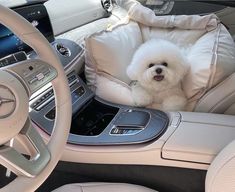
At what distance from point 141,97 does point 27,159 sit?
0.64 metres

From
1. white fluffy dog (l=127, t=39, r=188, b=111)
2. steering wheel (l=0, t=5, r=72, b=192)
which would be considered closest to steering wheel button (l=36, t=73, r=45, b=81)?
steering wheel (l=0, t=5, r=72, b=192)

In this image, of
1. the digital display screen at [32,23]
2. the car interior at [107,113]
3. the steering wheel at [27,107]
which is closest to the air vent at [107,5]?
the car interior at [107,113]

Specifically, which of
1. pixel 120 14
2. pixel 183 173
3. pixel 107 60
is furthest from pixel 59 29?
pixel 183 173

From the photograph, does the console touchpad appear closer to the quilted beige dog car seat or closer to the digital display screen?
the quilted beige dog car seat

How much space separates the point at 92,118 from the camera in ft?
4.25

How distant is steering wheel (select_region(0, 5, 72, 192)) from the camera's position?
2.39ft

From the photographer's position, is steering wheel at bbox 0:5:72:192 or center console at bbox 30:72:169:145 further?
center console at bbox 30:72:169:145

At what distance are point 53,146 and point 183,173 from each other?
0.40m

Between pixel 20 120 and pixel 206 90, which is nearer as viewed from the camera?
pixel 20 120

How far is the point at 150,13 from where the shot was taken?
1606 millimetres

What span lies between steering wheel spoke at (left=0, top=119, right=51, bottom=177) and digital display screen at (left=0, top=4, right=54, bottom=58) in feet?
1.51

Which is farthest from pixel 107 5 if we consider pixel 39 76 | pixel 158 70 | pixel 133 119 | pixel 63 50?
pixel 39 76

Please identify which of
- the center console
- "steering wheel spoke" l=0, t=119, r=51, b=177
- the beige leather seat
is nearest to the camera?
"steering wheel spoke" l=0, t=119, r=51, b=177

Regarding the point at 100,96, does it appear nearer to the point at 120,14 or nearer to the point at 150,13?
the point at 150,13
